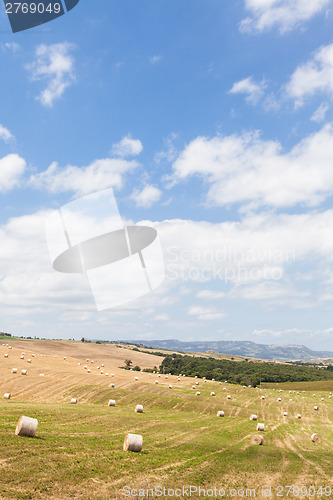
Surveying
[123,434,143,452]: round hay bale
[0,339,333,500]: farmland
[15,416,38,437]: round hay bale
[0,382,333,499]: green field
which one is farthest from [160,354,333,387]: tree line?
[15,416,38,437]: round hay bale

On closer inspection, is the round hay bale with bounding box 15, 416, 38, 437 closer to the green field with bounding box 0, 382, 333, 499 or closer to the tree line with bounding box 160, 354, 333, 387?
the green field with bounding box 0, 382, 333, 499

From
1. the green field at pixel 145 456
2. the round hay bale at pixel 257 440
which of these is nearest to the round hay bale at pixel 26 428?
the green field at pixel 145 456

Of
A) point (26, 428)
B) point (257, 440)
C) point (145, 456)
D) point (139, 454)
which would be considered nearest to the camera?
point (26, 428)

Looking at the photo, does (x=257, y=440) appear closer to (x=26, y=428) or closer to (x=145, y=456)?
(x=145, y=456)

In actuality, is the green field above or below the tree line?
above

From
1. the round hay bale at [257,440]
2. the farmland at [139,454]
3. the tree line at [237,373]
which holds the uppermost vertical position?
the farmland at [139,454]

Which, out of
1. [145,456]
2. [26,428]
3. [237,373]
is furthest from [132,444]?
[237,373]

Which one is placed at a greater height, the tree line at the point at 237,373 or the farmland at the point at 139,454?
the farmland at the point at 139,454

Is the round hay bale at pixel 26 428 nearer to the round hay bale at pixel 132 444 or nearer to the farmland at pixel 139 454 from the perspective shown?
the farmland at pixel 139 454

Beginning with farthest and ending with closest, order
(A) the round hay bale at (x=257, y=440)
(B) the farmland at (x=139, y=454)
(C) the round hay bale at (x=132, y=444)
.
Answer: (A) the round hay bale at (x=257, y=440), (C) the round hay bale at (x=132, y=444), (B) the farmland at (x=139, y=454)

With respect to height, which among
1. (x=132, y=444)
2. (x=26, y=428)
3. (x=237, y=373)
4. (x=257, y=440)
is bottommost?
(x=237, y=373)

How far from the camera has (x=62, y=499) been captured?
1556 centimetres

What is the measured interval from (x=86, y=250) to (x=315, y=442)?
30.4 metres

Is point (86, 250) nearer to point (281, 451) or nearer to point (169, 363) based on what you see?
point (281, 451)
